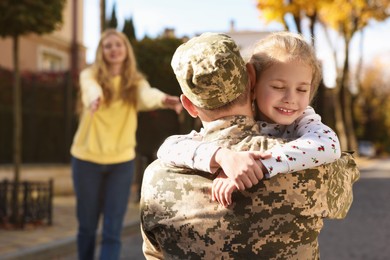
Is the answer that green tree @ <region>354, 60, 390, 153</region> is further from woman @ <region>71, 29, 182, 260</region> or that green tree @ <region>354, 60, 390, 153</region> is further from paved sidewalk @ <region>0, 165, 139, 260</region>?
woman @ <region>71, 29, 182, 260</region>

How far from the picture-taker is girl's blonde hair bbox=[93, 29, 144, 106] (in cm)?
474

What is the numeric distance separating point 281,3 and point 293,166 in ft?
67.9

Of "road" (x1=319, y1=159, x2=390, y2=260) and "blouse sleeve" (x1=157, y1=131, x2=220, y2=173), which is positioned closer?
"blouse sleeve" (x1=157, y1=131, x2=220, y2=173)

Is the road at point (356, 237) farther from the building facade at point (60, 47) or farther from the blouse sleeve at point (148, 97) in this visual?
the building facade at point (60, 47)

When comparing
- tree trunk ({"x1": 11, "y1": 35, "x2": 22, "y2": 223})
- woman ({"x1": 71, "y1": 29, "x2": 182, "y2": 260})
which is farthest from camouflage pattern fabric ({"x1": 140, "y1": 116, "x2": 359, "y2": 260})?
tree trunk ({"x1": 11, "y1": 35, "x2": 22, "y2": 223})

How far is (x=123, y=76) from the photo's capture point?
4832mm

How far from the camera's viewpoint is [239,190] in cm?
169

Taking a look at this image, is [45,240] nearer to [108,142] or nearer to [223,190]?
[108,142]

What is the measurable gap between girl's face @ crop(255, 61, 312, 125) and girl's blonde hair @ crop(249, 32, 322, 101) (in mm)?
13

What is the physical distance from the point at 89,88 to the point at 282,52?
2925 millimetres

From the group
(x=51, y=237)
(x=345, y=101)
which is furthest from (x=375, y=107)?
(x=51, y=237)

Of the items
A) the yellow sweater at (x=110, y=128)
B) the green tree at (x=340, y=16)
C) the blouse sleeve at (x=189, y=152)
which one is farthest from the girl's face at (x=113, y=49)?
the green tree at (x=340, y=16)

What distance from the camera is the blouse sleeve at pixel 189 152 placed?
170 centimetres

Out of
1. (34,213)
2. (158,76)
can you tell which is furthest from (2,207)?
(158,76)
